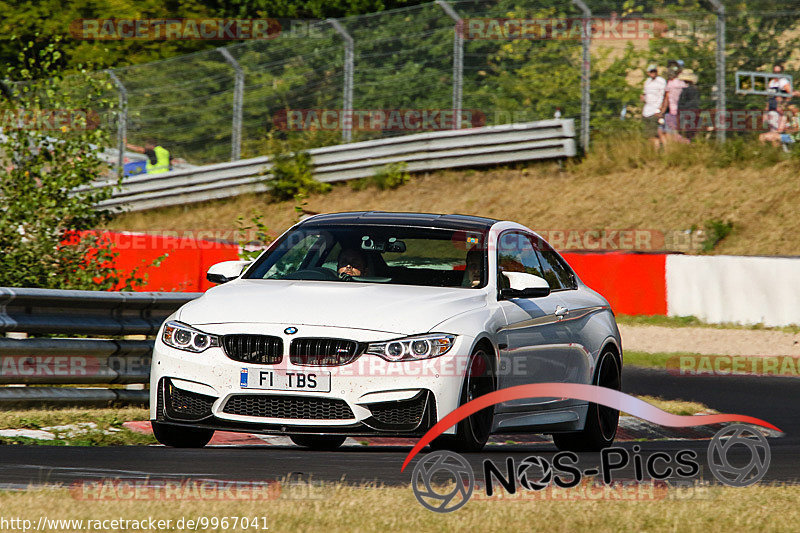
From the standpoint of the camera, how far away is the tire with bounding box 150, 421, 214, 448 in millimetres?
7922

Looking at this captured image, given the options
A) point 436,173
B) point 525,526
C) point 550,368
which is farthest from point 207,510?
point 436,173

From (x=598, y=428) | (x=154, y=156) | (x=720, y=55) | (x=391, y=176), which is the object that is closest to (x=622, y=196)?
(x=720, y=55)

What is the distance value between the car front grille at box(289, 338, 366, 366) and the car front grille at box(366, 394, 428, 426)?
0.30 metres

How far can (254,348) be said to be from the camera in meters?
7.36

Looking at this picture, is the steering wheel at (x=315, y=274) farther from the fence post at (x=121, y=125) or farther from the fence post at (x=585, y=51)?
the fence post at (x=121, y=125)

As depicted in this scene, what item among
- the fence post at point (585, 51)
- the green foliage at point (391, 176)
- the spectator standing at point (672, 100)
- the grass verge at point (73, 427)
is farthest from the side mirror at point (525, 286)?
the green foliage at point (391, 176)

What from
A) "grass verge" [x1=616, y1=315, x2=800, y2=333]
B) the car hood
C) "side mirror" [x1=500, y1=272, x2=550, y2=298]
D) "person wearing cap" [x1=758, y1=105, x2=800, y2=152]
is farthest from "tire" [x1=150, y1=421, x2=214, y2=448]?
"person wearing cap" [x1=758, y1=105, x2=800, y2=152]

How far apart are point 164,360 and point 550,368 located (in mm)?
2453

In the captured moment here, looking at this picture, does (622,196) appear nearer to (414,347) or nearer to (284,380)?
(414,347)

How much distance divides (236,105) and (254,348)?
21.1 metres

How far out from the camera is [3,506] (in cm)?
559

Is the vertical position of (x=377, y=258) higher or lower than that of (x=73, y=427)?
higher

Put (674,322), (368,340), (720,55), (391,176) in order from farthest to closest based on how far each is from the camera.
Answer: (391,176) → (720,55) → (674,322) → (368,340)

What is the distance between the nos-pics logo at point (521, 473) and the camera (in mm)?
6266
